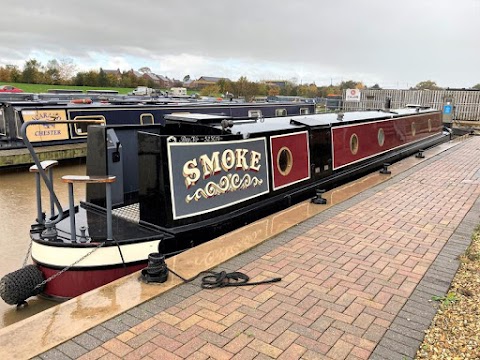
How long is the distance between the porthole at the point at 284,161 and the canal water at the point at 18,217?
10.7 feet

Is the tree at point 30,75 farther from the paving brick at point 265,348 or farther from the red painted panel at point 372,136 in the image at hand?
the paving brick at point 265,348

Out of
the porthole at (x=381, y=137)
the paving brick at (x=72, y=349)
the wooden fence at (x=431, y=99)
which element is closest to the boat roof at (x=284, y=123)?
the porthole at (x=381, y=137)

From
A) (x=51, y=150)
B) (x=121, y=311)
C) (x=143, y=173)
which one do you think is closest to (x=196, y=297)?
(x=121, y=311)

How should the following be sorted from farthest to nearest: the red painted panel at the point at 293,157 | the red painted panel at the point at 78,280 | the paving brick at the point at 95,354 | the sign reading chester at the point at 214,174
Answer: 1. the red painted panel at the point at 293,157
2. the sign reading chester at the point at 214,174
3. the red painted panel at the point at 78,280
4. the paving brick at the point at 95,354

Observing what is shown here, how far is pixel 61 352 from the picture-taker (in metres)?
2.63

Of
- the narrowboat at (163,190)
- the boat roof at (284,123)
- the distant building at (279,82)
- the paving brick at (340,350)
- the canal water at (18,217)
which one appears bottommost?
the canal water at (18,217)

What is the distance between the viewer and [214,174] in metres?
4.77

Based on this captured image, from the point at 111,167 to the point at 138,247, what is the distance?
1.27 meters

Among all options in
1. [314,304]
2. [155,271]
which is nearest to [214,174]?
[155,271]

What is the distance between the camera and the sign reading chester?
4398mm

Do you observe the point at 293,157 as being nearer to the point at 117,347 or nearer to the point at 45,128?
the point at 117,347

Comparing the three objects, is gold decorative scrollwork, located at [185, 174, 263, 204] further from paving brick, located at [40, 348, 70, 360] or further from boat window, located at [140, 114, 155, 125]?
boat window, located at [140, 114, 155, 125]

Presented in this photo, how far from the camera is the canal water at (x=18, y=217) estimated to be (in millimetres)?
4219

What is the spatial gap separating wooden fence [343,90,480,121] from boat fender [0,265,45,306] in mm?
25421
